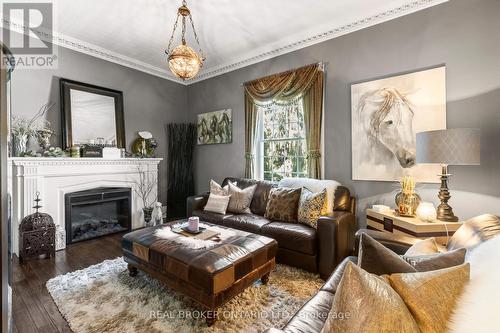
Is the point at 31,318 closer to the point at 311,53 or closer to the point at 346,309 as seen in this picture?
the point at 346,309

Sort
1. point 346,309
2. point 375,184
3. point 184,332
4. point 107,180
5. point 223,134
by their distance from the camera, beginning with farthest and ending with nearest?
1. point 223,134
2. point 107,180
3. point 375,184
4. point 184,332
5. point 346,309

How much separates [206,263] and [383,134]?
8.24 feet

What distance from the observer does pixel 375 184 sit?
294cm

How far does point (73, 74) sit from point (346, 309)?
4525 mm

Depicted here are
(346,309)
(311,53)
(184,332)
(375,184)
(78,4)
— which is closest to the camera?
(346,309)

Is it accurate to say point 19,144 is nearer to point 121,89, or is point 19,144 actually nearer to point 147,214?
point 121,89

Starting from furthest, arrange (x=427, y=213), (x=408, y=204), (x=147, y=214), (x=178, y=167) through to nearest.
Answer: (x=178, y=167), (x=147, y=214), (x=408, y=204), (x=427, y=213)

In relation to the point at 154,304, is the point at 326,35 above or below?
above

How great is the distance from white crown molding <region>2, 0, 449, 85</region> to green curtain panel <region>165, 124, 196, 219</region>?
1125 millimetres

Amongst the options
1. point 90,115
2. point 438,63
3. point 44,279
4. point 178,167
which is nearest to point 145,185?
point 178,167

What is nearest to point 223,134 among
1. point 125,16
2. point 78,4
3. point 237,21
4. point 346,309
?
point 237,21

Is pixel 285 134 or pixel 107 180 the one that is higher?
pixel 285 134

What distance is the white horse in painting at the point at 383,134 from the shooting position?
2705 millimetres

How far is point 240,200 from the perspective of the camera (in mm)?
3416
